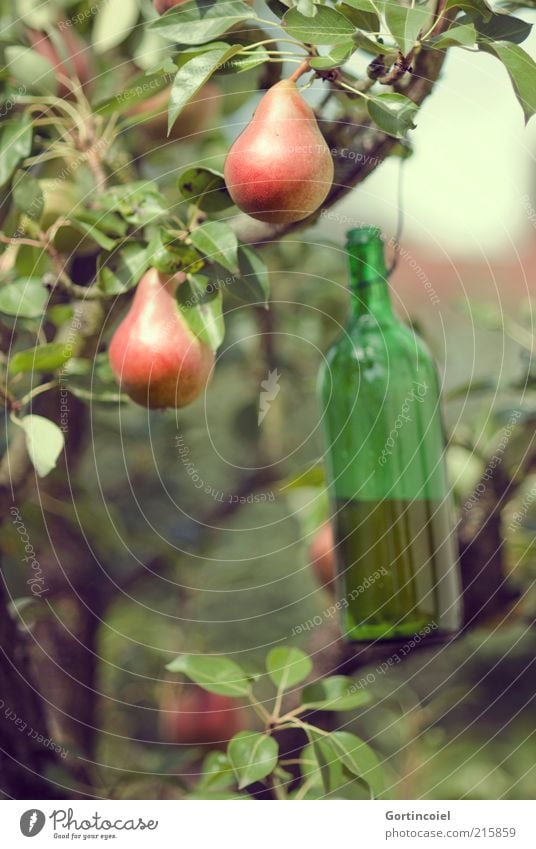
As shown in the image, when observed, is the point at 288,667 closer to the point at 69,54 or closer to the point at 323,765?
the point at 323,765

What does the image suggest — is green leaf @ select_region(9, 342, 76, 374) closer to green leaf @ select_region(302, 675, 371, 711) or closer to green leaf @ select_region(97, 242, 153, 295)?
green leaf @ select_region(97, 242, 153, 295)

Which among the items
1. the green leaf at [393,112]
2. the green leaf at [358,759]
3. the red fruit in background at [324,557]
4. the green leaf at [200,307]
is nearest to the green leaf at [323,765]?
the green leaf at [358,759]

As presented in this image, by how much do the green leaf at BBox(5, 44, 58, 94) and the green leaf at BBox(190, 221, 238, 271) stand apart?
22 centimetres

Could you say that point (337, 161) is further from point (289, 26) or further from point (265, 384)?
point (265, 384)

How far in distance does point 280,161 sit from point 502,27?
0.15 m

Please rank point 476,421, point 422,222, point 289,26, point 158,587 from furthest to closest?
point 158,587 → point 476,421 → point 422,222 → point 289,26

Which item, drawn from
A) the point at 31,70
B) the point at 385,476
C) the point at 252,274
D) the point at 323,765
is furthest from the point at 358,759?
the point at 31,70

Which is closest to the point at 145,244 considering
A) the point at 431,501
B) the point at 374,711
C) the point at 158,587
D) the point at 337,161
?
the point at 337,161

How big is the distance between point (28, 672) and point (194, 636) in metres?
0.28

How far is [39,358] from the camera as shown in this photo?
575 millimetres

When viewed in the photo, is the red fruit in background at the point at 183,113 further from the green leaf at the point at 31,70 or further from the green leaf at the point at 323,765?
the green leaf at the point at 323,765

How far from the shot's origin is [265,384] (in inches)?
33.2

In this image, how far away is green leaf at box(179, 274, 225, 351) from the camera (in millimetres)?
517

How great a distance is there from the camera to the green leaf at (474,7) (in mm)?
476
